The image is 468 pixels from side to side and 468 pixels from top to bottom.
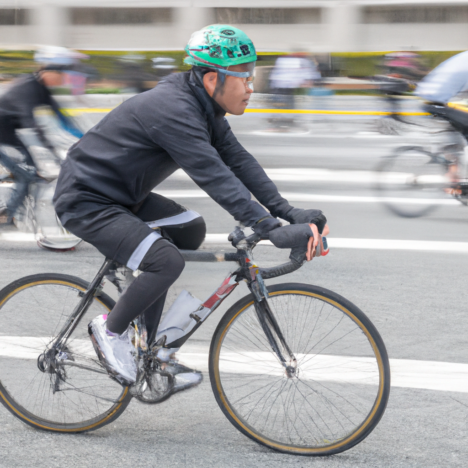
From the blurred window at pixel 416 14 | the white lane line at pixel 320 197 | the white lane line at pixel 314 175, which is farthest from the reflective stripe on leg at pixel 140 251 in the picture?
the blurred window at pixel 416 14

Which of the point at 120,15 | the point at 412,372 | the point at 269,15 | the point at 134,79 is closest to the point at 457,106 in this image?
the point at 412,372

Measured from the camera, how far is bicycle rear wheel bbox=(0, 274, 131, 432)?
124 inches

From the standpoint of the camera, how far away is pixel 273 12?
39.5 m

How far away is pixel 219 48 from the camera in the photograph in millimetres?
2664

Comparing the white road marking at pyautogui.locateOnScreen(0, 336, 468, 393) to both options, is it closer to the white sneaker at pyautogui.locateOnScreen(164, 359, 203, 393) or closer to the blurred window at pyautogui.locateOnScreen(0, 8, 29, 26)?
the white sneaker at pyautogui.locateOnScreen(164, 359, 203, 393)

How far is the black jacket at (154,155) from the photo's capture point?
2.65 m

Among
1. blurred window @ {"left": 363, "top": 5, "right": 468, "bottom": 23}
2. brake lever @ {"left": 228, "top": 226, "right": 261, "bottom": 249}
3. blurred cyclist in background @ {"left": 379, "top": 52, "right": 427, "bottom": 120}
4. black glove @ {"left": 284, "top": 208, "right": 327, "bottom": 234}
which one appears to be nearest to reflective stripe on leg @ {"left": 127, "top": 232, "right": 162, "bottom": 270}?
brake lever @ {"left": 228, "top": 226, "right": 261, "bottom": 249}

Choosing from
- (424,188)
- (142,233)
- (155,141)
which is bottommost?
(424,188)

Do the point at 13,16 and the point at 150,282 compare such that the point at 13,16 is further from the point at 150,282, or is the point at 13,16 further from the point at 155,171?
the point at 150,282

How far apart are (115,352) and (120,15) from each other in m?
41.0

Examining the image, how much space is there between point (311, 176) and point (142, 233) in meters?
7.53

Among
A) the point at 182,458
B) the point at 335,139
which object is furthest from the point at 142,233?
the point at 335,139

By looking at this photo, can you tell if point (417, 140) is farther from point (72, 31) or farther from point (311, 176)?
point (72, 31)

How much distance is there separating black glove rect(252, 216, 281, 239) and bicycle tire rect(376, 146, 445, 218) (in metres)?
5.12
